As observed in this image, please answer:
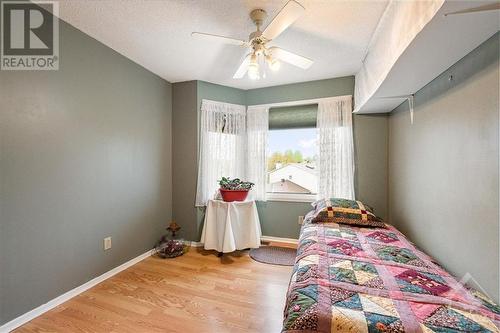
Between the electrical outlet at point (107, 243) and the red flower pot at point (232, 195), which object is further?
the red flower pot at point (232, 195)

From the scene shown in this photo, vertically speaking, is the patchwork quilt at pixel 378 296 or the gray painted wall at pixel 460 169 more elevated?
the gray painted wall at pixel 460 169

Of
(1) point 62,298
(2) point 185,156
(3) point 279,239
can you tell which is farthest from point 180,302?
(2) point 185,156

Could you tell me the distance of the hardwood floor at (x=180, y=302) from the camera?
1.68 metres

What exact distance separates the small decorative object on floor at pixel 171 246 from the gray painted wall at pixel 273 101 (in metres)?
0.14

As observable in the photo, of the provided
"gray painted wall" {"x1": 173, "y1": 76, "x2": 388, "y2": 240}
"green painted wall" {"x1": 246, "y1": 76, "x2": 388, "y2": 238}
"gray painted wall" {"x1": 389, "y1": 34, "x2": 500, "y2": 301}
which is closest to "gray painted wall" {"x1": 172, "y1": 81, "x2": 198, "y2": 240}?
"gray painted wall" {"x1": 173, "y1": 76, "x2": 388, "y2": 240}

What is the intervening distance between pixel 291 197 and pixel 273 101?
57.8 inches

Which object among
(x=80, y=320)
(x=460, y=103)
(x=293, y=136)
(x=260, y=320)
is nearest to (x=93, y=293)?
(x=80, y=320)

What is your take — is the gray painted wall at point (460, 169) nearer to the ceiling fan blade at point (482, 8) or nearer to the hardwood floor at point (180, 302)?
the ceiling fan blade at point (482, 8)

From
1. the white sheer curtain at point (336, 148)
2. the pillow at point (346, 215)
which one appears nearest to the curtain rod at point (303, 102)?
the white sheer curtain at point (336, 148)

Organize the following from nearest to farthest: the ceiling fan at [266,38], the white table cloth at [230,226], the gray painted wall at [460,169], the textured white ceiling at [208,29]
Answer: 1. the gray painted wall at [460,169]
2. the ceiling fan at [266,38]
3. the textured white ceiling at [208,29]
4. the white table cloth at [230,226]

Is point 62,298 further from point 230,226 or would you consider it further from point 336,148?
point 336,148

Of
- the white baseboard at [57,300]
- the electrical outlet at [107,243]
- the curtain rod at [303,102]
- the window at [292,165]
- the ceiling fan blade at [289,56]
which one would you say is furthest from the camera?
the window at [292,165]

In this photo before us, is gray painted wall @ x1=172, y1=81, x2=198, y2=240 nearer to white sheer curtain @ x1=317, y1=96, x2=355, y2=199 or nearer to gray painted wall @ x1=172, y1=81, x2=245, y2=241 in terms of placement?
gray painted wall @ x1=172, y1=81, x2=245, y2=241

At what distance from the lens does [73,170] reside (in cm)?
206
